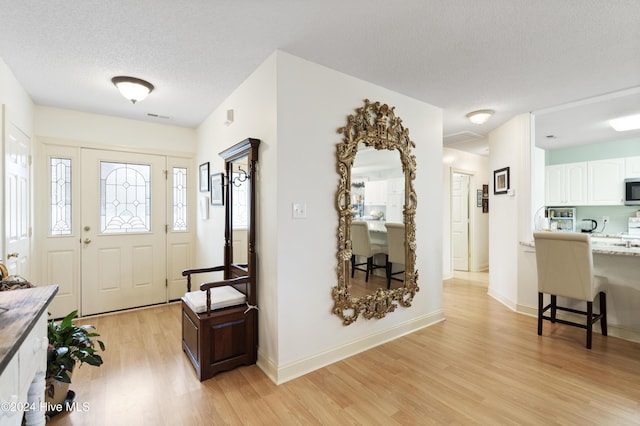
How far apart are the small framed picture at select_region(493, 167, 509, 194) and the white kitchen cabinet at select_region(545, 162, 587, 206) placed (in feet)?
7.51

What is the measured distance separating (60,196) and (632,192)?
8338 millimetres

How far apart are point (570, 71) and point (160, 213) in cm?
495

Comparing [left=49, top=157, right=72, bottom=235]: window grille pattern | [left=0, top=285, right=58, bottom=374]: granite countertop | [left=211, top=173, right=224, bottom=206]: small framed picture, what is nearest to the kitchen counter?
[left=211, top=173, right=224, bottom=206]: small framed picture

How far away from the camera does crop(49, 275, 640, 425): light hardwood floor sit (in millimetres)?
1880

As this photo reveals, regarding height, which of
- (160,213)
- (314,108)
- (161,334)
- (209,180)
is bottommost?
(161,334)

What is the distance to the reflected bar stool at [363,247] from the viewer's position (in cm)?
270

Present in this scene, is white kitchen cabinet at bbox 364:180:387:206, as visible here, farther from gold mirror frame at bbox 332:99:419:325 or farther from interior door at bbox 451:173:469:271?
interior door at bbox 451:173:469:271

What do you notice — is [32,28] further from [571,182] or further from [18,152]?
[571,182]

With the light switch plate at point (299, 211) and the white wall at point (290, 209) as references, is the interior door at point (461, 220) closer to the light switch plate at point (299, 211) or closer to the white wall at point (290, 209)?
the white wall at point (290, 209)

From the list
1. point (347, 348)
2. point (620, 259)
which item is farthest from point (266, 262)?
point (620, 259)

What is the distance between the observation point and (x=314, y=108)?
247cm

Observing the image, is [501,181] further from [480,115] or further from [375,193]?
[375,193]

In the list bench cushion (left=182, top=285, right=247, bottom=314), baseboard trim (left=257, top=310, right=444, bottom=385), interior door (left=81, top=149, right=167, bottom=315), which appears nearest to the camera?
baseboard trim (left=257, top=310, right=444, bottom=385)

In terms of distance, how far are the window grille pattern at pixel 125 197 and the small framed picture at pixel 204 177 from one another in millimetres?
717
